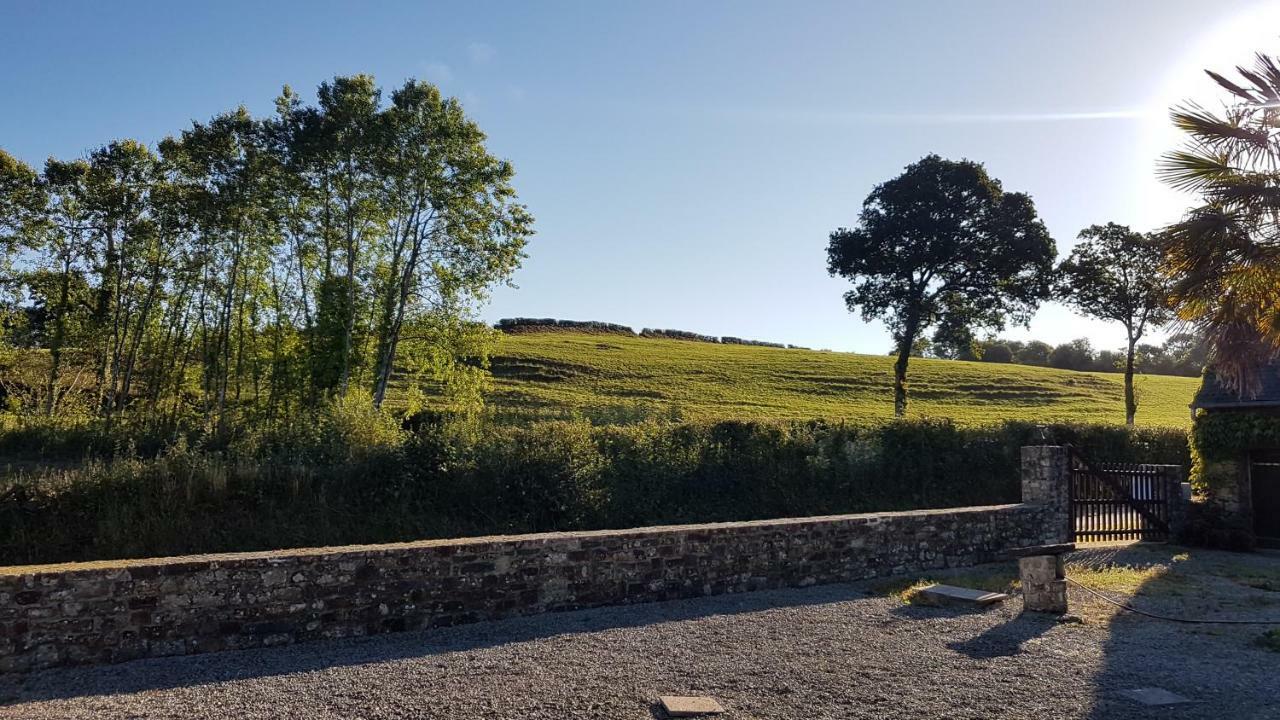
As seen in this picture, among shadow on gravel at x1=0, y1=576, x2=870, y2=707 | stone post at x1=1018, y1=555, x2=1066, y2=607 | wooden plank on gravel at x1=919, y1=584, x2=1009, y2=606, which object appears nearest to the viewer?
shadow on gravel at x1=0, y1=576, x2=870, y2=707

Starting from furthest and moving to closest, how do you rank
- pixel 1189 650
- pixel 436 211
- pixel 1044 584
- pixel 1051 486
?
1. pixel 436 211
2. pixel 1051 486
3. pixel 1044 584
4. pixel 1189 650

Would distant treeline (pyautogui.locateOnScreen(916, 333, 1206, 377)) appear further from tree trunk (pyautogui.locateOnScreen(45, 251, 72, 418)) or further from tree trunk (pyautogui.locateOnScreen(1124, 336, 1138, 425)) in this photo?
tree trunk (pyautogui.locateOnScreen(45, 251, 72, 418))

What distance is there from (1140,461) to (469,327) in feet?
62.5

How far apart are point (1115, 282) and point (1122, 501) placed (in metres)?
22.6

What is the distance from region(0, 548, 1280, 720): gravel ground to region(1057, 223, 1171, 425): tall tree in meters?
28.2

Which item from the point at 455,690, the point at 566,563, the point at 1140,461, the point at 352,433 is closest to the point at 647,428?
the point at 352,433

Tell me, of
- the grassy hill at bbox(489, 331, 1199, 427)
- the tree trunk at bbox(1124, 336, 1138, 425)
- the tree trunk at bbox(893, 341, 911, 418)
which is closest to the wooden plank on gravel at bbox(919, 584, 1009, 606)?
the grassy hill at bbox(489, 331, 1199, 427)

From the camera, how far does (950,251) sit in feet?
99.1

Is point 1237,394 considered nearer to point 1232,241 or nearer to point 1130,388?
point 1232,241

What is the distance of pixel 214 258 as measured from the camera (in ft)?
67.7

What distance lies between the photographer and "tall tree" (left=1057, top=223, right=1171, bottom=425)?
32.3 meters

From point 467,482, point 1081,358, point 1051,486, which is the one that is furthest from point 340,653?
point 1081,358

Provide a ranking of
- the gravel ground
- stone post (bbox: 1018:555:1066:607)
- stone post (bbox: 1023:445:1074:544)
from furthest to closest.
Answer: stone post (bbox: 1023:445:1074:544), stone post (bbox: 1018:555:1066:607), the gravel ground

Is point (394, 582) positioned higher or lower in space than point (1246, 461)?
lower
